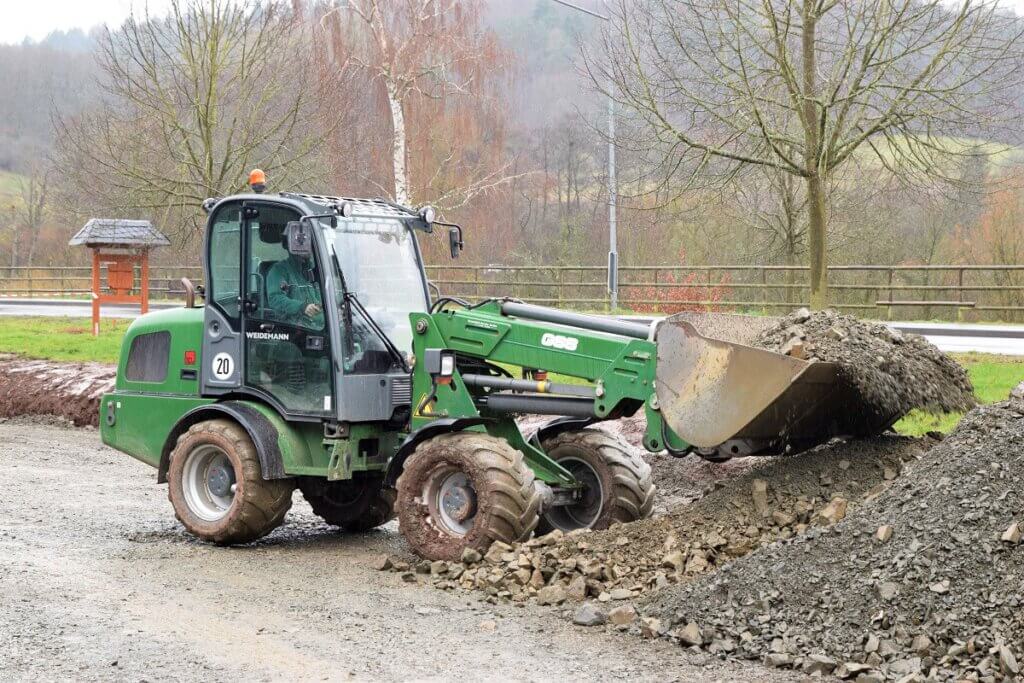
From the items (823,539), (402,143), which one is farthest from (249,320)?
(402,143)

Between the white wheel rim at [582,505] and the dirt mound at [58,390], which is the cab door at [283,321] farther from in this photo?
the dirt mound at [58,390]

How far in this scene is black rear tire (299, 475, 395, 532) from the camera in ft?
29.8

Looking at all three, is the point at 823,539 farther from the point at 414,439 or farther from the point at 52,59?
the point at 52,59

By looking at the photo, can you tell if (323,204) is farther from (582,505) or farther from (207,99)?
(207,99)

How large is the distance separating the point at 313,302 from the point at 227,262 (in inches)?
35.3

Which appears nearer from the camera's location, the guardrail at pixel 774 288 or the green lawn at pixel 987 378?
the green lawn at pixel 987 378

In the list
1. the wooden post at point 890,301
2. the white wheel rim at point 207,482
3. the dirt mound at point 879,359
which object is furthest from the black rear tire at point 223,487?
the wooden post at point 890,301

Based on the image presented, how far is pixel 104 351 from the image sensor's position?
19.2 m

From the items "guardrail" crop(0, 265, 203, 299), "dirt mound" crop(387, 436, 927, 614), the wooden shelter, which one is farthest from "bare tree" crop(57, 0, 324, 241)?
"guardrail" crop(0, 265, 203, 299)

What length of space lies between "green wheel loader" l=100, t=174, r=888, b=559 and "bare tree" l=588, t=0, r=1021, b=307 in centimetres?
659

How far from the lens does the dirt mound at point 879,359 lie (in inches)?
283

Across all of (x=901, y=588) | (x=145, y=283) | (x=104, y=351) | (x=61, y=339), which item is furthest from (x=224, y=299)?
(x=145, y=283)

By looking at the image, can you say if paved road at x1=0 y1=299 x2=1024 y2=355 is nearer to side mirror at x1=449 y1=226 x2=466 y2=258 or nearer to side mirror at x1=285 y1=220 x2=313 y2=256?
side mirror at x1=449 y1=226 x2=466 y2=258

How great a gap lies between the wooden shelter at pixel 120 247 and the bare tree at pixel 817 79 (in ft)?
38.1
